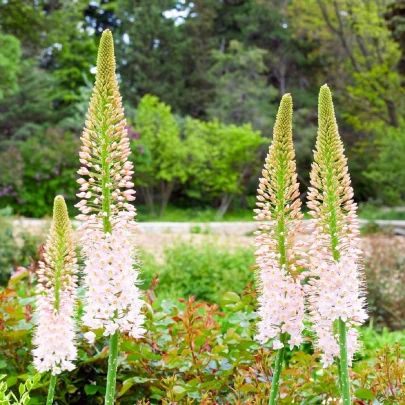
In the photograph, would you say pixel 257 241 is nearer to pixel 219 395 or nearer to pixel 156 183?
pixel 219 395

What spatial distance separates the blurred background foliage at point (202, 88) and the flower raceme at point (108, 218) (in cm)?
1698

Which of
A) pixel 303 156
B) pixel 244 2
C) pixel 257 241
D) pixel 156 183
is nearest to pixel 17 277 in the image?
pixel 257 241

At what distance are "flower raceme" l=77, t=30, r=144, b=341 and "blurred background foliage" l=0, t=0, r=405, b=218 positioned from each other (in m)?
17.0

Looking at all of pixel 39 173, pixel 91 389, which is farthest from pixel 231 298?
pixel 39 173

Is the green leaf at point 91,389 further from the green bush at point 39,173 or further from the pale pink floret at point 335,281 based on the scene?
the green bush at point 39,173

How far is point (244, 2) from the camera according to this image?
34.6 meters

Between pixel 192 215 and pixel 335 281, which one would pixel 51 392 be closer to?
pixel 335 281

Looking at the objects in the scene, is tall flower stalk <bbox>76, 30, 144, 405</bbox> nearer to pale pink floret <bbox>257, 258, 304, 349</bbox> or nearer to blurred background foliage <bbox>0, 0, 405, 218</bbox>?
pale pink floret <bbox>257, 258, 304, 349</bbox>

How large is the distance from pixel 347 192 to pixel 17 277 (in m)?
2.43

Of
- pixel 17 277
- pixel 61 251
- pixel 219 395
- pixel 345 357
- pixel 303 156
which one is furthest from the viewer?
pixel 303 156

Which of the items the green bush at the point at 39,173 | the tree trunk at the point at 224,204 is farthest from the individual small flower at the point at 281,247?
the tree trunk at the point at 224,204

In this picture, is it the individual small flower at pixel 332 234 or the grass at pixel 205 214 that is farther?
the grass at pixel 205 214

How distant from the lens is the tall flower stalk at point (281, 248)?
2113 mm

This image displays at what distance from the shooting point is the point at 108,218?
2.15 m
